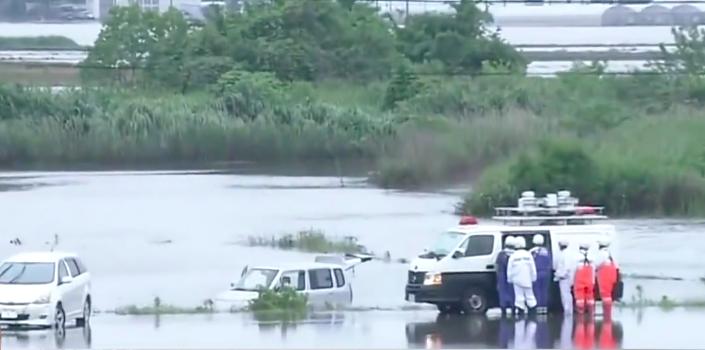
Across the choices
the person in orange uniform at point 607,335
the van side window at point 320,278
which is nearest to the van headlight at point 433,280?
the person in orange uniform at point 607,335

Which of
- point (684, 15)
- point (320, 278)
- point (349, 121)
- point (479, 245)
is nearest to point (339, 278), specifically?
point (320, 278)

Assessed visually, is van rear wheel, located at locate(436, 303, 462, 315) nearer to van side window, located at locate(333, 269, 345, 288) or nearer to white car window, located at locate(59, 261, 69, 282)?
van side window, located at locate(333, 269, 345, 288)

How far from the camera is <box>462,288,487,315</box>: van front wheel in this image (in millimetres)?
25875

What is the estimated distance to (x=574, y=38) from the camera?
74.7 meters

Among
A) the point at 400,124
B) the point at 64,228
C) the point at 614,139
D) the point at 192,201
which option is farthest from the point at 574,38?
the point at 64,228

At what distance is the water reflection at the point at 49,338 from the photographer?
21500 mm

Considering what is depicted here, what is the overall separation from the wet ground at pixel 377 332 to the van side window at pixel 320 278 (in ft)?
8.25

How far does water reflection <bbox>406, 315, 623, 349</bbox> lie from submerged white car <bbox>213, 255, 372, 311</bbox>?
10.1 ft

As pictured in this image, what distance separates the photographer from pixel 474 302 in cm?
2594

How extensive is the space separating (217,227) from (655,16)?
129 feet

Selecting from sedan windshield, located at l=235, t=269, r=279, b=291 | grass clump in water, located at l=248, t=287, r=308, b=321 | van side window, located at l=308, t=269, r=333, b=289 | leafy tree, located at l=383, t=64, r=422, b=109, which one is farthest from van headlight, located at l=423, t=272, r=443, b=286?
leafy tree, located at l=383, t=64, r=422, b=109

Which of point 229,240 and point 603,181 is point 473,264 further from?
point 603,181

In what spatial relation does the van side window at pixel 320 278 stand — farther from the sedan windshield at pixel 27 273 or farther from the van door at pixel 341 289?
the sedan windshield at pixel 27 273

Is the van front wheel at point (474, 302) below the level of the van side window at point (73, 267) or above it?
below
